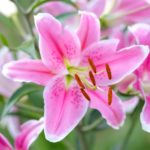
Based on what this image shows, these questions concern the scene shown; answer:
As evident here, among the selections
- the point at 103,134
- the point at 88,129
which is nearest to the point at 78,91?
the point at 88,129

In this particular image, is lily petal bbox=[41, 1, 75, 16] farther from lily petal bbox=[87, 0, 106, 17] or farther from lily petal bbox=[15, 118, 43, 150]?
lily petal bbox=[15, 118, 43, 150]

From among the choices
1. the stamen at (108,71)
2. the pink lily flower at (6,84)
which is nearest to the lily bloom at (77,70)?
the stamen at (108,71)

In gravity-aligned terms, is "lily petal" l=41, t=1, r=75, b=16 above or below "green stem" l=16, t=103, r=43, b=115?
above

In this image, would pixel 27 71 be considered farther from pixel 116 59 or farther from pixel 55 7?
pixel 55 7

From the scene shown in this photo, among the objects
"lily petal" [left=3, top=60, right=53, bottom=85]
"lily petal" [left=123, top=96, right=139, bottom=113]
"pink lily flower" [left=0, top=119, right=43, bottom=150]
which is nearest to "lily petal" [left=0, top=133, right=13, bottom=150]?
"pink lily flower" [left=0, top=119, right=43, bottom=150]

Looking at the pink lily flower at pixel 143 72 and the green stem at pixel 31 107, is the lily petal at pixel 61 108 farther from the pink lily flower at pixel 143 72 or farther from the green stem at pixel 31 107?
the green stem at pixel 31 107

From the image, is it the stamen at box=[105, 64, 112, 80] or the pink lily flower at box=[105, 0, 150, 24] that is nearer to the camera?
the stamen at box=[105, 64, 112, 80]

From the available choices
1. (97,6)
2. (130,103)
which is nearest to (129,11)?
(97,6)
